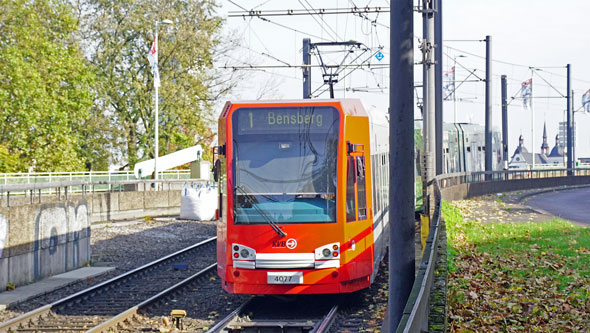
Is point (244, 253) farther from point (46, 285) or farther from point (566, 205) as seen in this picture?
point (566, 205)

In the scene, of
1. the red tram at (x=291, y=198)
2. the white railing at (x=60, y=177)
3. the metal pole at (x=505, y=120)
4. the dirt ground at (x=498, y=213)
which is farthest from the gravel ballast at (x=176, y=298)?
the metal pole at (x=505, y=120)

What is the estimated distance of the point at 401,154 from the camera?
9055 millimetres

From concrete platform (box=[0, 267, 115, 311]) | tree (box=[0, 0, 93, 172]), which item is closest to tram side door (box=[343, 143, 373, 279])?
concrete platform (box=[0, 267, 115, 311])

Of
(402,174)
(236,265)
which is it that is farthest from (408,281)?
(236,265)

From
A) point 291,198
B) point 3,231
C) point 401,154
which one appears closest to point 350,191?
point 291,198

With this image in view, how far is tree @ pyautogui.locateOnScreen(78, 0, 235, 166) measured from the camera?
1956 inches

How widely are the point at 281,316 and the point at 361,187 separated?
7.49ft

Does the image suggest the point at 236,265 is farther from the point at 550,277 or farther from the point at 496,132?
the point at 496,132

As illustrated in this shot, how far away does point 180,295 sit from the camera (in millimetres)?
15070

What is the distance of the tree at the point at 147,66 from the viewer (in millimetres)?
49688

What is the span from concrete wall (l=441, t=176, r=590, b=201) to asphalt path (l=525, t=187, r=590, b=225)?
2479 millimetres

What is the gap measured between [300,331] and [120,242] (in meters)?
13.9

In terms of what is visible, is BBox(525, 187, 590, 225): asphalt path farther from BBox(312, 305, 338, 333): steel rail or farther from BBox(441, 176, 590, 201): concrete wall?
BBox(312, 305, 338, 333): steel rail

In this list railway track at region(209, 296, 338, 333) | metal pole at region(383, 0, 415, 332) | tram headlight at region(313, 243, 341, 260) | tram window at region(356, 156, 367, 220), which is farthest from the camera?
tram window at region(356, 156, 367, 220)
